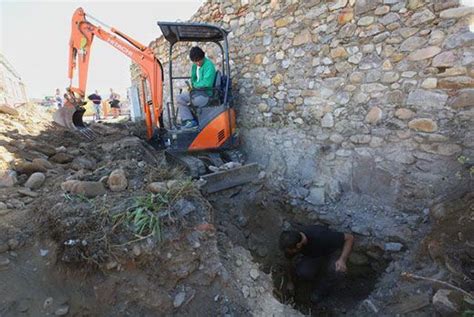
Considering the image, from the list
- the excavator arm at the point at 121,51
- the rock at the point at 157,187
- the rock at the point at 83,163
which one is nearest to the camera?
the rock at the point at 157,187

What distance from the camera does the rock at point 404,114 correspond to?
301cm

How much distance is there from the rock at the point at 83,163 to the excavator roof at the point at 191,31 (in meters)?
2.31

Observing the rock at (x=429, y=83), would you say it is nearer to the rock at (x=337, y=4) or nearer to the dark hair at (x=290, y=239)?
the rock at (x=337, y=4)

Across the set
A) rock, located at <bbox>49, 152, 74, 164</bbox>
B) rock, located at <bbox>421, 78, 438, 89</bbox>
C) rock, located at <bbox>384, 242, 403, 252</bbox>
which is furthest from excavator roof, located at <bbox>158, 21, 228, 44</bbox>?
rock, located at <bbox>384, 242, 403, 252</bbox>

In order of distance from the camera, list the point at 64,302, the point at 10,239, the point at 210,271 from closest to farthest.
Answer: the point at 64,302 → the point at 10,239 → the point at 210,271

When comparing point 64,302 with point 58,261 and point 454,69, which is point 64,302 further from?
point 454,69

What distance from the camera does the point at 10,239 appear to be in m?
2.38

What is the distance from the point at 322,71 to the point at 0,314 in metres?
4.03

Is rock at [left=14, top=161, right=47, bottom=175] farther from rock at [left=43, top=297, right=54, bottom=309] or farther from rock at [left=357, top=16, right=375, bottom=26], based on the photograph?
rock at [left=357, top=16, right=375, bottom=26]

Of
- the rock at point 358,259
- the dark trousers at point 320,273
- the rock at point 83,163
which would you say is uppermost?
the rock at point 83,163

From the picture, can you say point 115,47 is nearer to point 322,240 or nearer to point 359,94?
point 359,94

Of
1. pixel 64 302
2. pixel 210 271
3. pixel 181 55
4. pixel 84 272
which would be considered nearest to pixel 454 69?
pixel 210 271

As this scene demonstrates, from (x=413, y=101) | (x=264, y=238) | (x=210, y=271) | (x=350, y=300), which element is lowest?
(x=350, y=300)

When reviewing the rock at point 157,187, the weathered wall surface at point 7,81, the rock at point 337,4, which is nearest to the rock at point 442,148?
the rock at point 337,4
